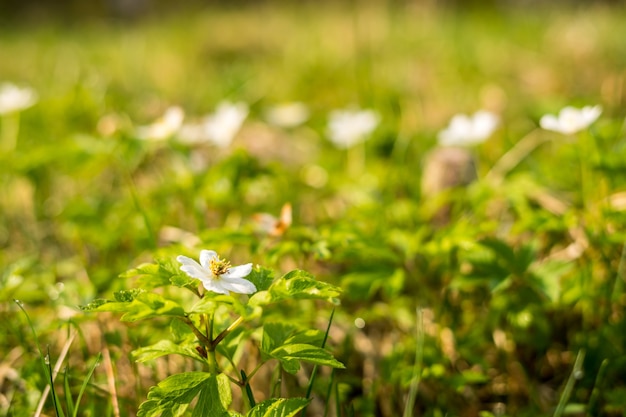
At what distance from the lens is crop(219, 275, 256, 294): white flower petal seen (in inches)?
44.7

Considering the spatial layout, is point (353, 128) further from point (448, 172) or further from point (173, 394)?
point (173, 394)

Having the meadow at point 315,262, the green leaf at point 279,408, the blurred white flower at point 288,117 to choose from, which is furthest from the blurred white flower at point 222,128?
the green leaf at point 279,408

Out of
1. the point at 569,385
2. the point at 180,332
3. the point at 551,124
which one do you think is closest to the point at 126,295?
the point at 180,332

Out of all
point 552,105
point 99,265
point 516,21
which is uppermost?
point 552,105

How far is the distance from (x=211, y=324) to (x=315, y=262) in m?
1.04

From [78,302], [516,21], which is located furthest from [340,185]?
[516,21]

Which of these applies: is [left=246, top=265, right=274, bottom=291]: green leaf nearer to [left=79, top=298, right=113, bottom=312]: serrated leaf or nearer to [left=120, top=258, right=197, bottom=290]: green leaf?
[left=120, top=258, right=197, bottom=290]: green leaf

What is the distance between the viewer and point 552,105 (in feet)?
7.30

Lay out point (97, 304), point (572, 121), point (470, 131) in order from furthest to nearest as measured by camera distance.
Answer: point (470, 131) < point (572, 121) < point (97, 304)

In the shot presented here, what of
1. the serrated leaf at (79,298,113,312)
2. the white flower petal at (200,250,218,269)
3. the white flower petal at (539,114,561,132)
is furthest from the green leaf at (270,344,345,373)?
the white flower petal at (539,114,561,132)

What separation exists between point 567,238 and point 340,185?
730 mm

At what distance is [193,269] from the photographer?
1.15 meters

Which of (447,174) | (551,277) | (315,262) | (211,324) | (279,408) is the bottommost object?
(315,262)

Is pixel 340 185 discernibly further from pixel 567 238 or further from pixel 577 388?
pixel 577 388
